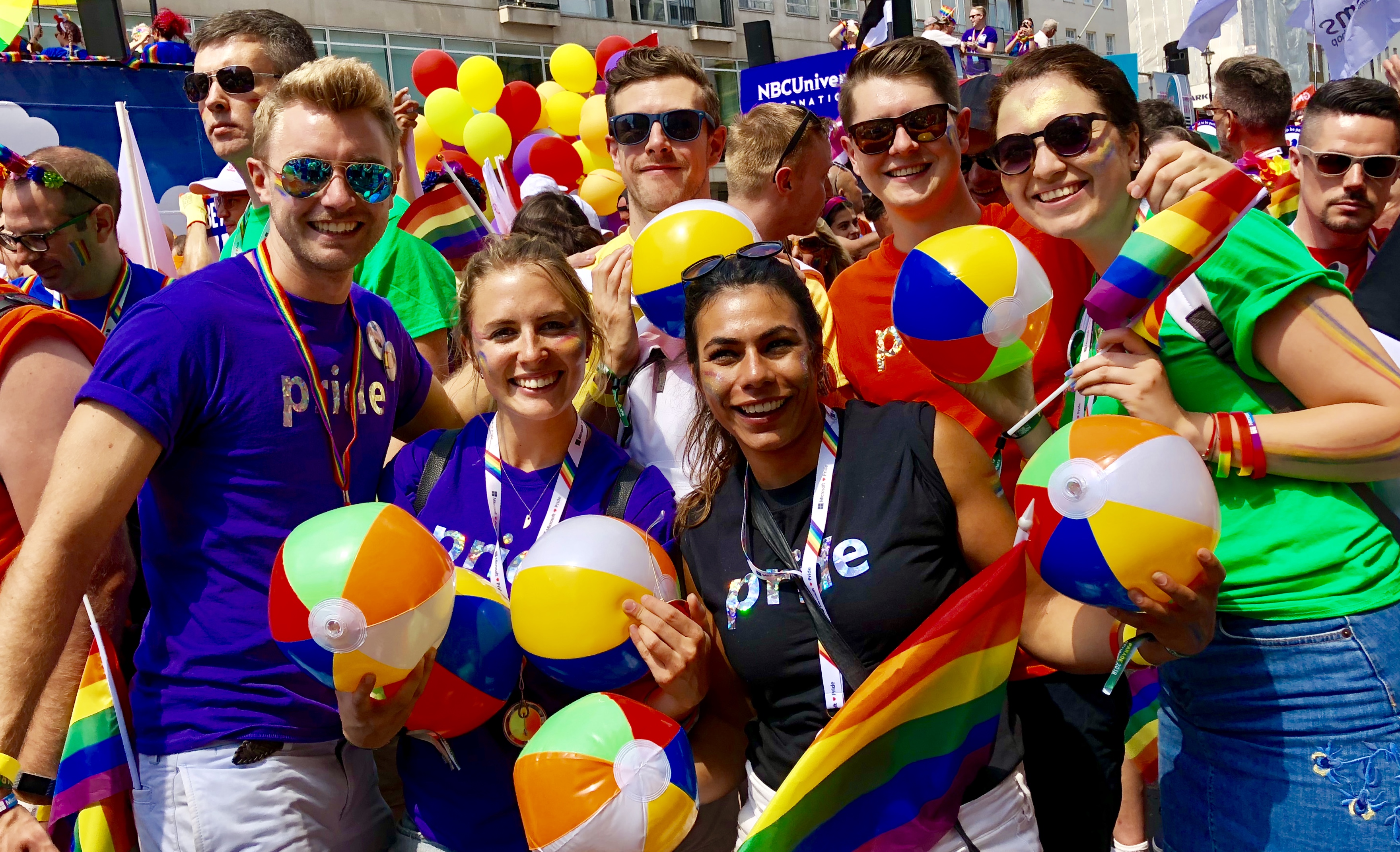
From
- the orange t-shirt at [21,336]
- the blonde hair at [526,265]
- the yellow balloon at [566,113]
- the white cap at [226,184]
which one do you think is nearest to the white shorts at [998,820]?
the blonde hair at [526,265]

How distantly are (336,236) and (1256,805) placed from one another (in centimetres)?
252

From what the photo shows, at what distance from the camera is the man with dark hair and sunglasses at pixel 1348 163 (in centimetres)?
412

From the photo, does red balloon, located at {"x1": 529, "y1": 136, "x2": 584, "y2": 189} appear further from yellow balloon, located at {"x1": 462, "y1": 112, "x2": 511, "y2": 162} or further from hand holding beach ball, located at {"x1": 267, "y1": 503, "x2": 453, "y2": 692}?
hand holding beach ball, located at {"x1": 267, "y1": 503, "x2": 453, "y2": 692}

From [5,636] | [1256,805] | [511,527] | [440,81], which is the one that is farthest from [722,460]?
[440,81]

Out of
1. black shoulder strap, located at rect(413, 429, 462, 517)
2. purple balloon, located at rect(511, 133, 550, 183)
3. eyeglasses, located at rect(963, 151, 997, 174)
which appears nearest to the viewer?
black shoulder strap, located at rect(413, 429, 462, 517)

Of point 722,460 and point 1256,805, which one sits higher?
point 722,460

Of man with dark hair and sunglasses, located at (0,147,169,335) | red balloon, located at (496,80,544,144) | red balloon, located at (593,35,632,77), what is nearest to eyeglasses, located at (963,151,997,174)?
man with dark hair and sunglasses, located at (0,147,169,335)

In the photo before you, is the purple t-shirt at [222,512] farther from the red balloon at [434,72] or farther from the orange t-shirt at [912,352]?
the red balloon at [434,72]

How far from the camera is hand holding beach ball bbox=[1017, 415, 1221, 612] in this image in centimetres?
206

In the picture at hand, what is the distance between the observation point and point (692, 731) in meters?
2.69

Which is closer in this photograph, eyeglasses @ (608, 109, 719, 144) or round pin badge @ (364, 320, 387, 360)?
round pin badge @ (364, 320, 387, 360)

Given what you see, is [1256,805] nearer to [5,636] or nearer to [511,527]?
[511,527]

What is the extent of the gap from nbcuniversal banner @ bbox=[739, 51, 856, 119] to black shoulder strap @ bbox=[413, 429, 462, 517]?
752cm

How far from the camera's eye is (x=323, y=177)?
2.78 m
